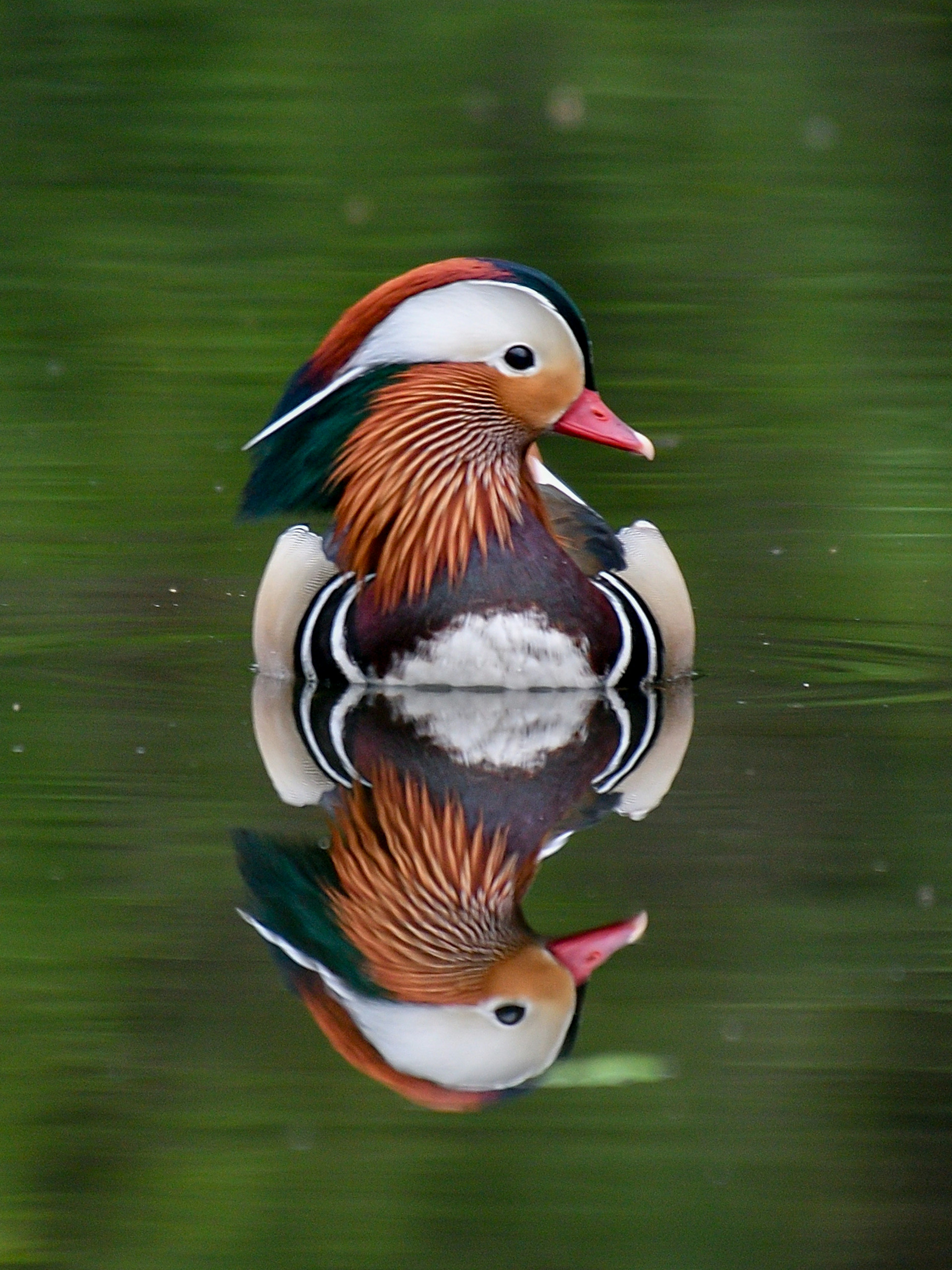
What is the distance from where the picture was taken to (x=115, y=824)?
3.95 metres

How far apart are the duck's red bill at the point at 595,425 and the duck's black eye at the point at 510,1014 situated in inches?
83.4

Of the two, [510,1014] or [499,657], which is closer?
[510,1014]

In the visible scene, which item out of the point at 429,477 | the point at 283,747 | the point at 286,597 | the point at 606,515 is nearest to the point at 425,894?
the point at 283,747

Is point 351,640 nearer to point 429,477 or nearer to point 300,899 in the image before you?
point 429,477

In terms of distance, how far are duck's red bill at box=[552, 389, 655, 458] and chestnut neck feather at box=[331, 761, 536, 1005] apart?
1.21 meters

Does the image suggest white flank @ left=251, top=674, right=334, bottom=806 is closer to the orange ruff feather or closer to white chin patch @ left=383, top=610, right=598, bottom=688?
white chin patch @ left=383, top=610, right=598, bottom=688

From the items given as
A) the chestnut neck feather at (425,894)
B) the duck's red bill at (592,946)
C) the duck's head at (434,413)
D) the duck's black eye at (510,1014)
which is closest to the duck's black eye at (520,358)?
the duck's head at (434,413)

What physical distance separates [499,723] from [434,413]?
84 cm

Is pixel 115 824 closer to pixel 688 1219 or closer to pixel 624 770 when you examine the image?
pixel 624 770

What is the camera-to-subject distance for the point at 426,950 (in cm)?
336

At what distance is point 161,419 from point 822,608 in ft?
8.49

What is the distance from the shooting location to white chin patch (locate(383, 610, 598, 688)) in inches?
193

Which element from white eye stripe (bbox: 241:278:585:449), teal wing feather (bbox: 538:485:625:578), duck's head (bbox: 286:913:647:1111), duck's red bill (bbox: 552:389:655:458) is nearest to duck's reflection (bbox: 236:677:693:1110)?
duck's head (bbox: 286:913:647:1111)

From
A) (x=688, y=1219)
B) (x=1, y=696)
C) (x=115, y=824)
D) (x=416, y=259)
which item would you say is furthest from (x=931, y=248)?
(x=688, y=1219)
